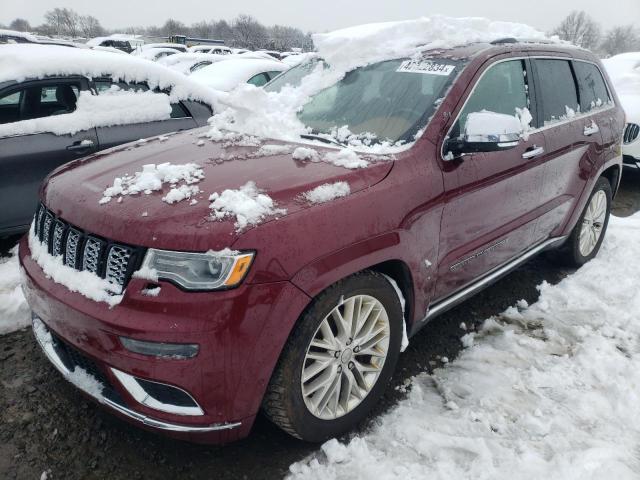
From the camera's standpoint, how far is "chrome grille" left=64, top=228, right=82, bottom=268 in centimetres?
204

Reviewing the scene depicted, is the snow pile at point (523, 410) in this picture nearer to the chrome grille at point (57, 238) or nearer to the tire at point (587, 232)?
the tire at point (587, 232)

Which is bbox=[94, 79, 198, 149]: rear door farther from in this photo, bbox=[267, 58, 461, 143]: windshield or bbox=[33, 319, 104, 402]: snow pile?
bbox=[33, 319, 104, 402]: snow pile

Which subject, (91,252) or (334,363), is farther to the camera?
(334,363)

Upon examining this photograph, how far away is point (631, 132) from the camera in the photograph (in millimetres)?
6461

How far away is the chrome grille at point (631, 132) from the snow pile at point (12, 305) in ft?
22.7

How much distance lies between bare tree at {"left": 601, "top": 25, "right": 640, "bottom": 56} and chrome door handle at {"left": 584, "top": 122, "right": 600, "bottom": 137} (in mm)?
109359

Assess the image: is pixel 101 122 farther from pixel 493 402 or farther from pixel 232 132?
pixel 493 402

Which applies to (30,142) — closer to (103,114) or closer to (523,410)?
(103,114)

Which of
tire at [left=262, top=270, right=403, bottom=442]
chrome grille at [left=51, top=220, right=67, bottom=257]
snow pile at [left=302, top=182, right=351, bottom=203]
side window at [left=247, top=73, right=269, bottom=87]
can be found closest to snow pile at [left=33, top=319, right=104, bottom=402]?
chrome grille at [left=51, top=220, right=67, bottom=257]

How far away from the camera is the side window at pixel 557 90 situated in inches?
130

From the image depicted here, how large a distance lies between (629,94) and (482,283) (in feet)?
19.9

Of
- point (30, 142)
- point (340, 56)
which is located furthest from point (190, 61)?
point (340, 56)

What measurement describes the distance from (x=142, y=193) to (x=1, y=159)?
236 centimetres

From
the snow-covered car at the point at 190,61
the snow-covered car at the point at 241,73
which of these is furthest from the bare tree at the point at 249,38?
the snow-covered car at the point at 241,73
